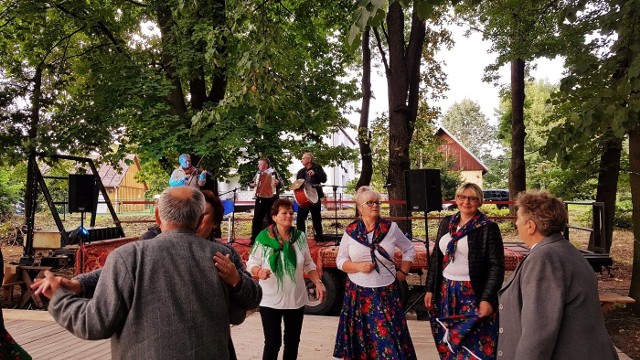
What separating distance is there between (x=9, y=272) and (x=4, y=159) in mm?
3393

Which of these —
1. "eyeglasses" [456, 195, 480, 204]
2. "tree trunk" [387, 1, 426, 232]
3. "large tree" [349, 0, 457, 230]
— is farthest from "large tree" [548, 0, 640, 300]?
"tree trunk" [387, 1, 426, 232]

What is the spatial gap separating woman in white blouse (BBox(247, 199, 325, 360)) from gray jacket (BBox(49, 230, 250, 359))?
63.8 inches

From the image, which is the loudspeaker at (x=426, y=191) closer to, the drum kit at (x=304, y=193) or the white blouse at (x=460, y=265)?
the drum kit at (x=304, y=193)

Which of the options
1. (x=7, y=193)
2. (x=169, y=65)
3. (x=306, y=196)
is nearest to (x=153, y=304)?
(x=306, y=196)

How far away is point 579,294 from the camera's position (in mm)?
2074

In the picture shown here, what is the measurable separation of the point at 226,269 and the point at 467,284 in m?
2.04

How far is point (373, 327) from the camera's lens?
3.59 metres

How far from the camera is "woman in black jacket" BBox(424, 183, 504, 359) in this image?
3.29 meters

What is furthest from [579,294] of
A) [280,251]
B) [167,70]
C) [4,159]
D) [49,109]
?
[49,109]

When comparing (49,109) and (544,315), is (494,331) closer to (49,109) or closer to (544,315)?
(544,315)

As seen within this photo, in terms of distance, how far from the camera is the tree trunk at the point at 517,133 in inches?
550

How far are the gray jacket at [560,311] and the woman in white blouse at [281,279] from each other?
185cm

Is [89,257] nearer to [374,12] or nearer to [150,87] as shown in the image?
[150,87]

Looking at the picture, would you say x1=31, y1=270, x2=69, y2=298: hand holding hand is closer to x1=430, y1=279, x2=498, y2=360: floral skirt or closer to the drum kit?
x1=430, y1=279, x2=498, y2=360: floral skirt
